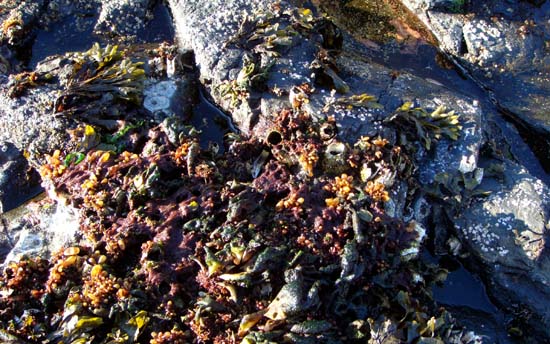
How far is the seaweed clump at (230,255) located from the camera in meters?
4.14

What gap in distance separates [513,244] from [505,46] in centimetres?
270

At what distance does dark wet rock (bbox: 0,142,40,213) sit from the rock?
424 cm

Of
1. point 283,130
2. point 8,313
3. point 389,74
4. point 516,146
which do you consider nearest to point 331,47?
point 389,74

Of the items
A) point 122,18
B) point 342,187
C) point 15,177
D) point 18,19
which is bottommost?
point 342,187

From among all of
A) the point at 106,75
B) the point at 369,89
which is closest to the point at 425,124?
the point at 369,89

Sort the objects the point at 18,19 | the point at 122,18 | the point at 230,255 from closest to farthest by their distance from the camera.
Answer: the point at 230,255, the point at 18,19, the point at 122,18

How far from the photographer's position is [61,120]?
5.43m

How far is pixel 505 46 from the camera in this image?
6.46 meters

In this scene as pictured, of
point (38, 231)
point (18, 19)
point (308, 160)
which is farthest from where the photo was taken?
point (18, 19)

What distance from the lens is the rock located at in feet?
16.1

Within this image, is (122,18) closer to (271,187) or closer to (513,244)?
(271,187)

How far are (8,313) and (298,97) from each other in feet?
10.4

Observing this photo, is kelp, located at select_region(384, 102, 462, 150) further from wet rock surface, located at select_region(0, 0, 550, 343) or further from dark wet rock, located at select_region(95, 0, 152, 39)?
dark wet rock, located at select_region(95, 0, 152, 39)

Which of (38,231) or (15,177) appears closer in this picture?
(38,231)
